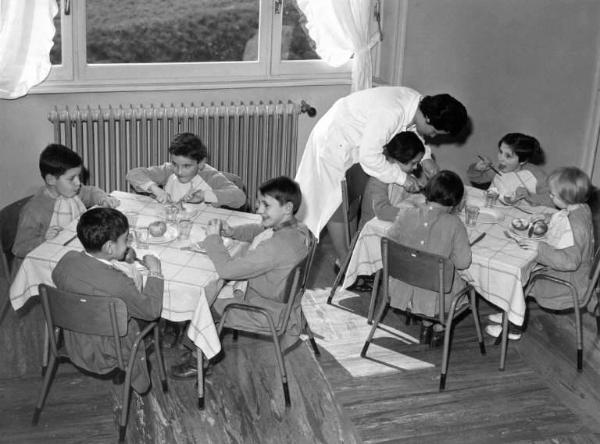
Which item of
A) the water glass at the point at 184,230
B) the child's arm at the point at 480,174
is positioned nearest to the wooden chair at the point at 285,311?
the water glass at the point at 184,230

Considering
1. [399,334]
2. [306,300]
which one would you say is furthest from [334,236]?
[399,334]

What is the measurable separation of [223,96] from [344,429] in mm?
2709

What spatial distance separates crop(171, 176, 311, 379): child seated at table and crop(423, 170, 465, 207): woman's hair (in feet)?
2.34

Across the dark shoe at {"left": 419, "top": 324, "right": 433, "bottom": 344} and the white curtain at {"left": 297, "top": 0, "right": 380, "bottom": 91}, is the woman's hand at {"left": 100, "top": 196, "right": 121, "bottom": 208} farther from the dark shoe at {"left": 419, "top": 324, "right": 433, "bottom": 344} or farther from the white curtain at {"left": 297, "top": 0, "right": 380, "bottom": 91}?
the white curtain at {"left": 297, "top": 0, "right": 380, "bottom": 91}

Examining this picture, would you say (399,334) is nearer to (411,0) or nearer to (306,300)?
(306,300)

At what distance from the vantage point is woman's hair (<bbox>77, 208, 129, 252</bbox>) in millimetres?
3389

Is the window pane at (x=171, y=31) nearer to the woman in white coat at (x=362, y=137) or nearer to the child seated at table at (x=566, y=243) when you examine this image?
the woman in white coat at (x=362, y=137)

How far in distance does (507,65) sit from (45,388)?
3.95m

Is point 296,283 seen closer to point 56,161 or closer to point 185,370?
point 185,370

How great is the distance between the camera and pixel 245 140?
18.8 feet

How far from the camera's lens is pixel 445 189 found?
4074mm

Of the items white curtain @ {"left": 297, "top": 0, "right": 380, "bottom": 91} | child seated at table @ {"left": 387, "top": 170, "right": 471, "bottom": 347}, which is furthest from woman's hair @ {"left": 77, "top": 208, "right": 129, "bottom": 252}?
white curtain @ {"left": 297, "top": 0, "right": 380, "bottom": 91}

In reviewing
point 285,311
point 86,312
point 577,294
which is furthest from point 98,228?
point 577,294

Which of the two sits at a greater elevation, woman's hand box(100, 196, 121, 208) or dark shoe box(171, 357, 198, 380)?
woman's hand box(100, 196, 121, 208)
